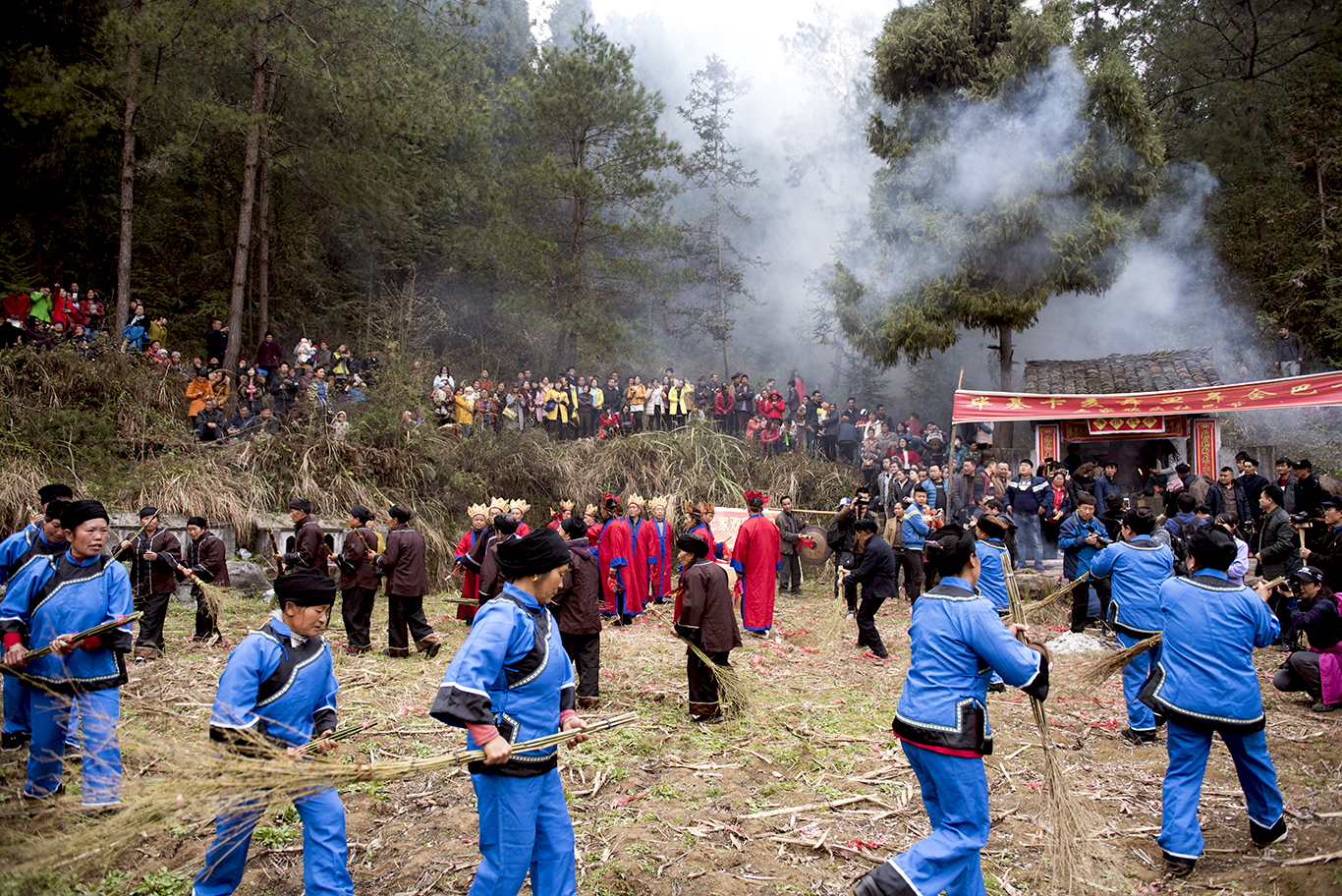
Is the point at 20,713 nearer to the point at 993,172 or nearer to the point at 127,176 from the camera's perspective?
the point at 127,176

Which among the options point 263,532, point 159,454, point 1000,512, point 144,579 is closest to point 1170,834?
point 1000,512

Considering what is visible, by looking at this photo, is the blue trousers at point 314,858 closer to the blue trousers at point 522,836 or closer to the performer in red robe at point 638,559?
the blue trousers at point 522,836

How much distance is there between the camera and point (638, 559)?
38.3 ft

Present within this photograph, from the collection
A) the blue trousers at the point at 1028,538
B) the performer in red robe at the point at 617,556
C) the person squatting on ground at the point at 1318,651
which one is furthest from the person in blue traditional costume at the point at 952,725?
the blue trousers at the point at 1028,538

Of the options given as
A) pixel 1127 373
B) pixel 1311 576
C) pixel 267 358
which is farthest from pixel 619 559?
pixel 1127 373

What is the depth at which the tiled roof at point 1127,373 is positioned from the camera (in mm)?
15945

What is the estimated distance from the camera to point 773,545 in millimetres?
10367

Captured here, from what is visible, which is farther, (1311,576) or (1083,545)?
(1083,545)

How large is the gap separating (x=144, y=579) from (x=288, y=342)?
1772 centimetres

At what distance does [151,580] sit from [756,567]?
6711 millimetres

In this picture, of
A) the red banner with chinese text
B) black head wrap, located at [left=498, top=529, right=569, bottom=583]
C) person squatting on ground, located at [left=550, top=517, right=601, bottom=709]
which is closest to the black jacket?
person squatting on ground, located at [left=550, top=517, right=601, bottom=709]

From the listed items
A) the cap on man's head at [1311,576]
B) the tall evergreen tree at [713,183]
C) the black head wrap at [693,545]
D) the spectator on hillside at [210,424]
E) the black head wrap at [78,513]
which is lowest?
the cap on man's head at [1311,576]

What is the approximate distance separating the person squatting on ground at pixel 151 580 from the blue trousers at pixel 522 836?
23.2ft

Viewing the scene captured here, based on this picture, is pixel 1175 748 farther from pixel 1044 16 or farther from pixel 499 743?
pixel 1044 16
